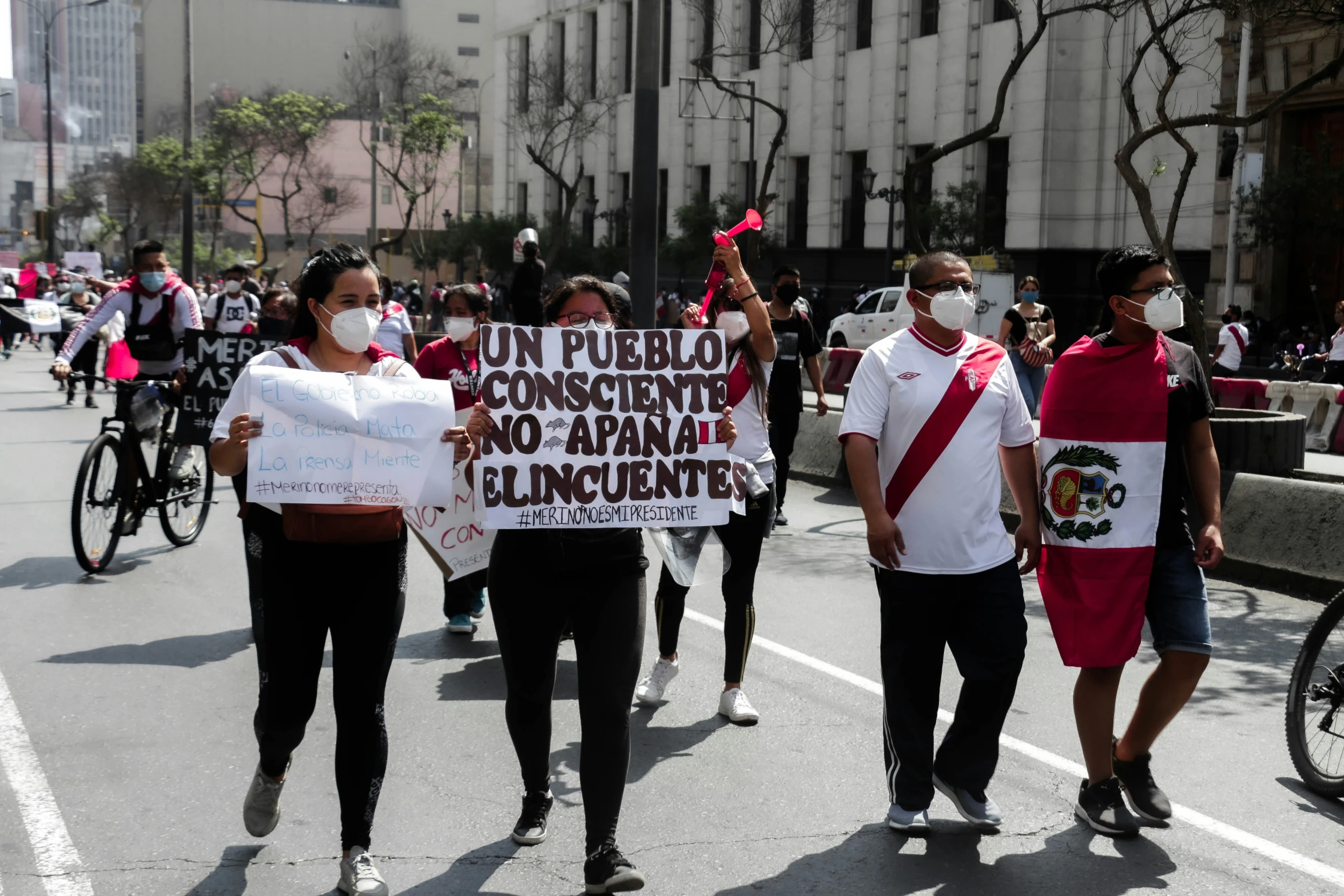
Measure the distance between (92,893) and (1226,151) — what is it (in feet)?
72.2

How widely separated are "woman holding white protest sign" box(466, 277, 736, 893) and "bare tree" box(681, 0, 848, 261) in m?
22.1

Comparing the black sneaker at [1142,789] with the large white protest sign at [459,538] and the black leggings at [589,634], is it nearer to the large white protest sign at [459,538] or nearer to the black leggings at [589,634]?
the black leggings at [589,634]

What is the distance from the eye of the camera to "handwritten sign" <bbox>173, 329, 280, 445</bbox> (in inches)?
340

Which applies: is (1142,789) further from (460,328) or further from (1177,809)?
(460,328)

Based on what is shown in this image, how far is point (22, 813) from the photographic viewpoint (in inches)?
194

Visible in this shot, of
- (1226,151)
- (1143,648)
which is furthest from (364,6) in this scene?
(1143,648)

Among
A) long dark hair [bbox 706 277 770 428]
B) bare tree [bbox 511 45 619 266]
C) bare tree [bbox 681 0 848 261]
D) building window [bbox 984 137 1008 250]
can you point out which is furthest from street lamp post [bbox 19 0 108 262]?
long dark hair [bbox 706 277 770 428]

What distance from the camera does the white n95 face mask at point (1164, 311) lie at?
4.69m

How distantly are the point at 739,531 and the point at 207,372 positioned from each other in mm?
4005

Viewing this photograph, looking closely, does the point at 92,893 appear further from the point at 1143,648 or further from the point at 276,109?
the point at 276,109

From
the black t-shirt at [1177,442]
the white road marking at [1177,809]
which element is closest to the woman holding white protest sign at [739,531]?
the white road marking at [1177,809]

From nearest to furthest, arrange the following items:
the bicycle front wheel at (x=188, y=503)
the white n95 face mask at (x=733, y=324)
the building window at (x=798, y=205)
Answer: the white n95 face mask at (x=733, y=324) → the bicycle front wheel at (x=188, y=503) → the building window at (x=798, y=205)

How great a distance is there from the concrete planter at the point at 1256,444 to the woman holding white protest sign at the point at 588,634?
7.20m

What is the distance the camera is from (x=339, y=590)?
168 inches
